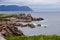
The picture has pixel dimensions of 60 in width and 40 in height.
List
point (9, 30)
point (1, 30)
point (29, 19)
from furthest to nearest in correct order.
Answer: point (29, 19)
point (9, 30)
point (1, 30)

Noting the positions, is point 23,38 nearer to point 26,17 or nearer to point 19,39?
point 19,39

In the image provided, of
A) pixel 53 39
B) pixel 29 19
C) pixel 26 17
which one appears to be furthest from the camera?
pixel 29 19

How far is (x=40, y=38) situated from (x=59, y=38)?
49.4 inches

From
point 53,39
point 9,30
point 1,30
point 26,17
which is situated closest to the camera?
point 53,39

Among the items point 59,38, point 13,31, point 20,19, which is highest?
point 59,38

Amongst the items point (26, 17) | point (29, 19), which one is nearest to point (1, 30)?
point (26, 17)

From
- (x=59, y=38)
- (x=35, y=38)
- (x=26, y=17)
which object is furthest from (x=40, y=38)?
(x=26, y=17)

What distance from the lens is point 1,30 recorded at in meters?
22.3

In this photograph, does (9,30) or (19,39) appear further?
(9,30)

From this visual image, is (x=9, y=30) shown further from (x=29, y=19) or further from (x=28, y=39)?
(x=29, y=19)

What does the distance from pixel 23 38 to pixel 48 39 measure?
1636 millimetres

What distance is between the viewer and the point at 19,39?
49.3ft

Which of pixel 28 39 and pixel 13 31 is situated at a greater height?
pixel 28 39

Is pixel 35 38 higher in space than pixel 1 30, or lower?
higher
